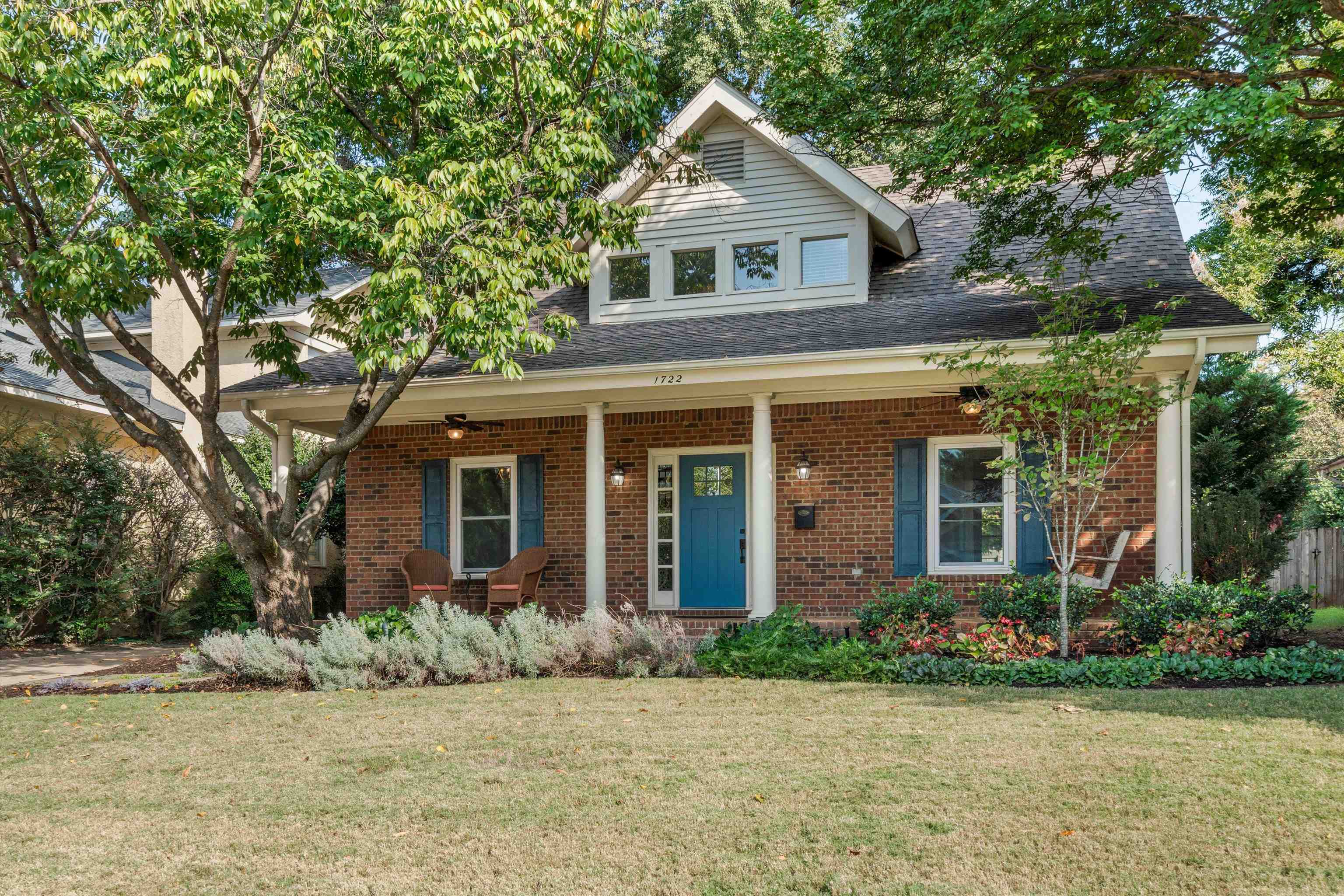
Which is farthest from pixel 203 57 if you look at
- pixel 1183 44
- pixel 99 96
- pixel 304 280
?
pixel 1183 44

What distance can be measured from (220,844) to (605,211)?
6901mm

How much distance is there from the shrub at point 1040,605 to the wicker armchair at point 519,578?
4.84 m

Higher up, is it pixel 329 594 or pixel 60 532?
pixel 60 532

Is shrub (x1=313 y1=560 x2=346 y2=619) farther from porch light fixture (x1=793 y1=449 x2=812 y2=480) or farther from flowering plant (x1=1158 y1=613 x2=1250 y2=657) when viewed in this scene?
flowering plant (x1=1158 y1=613 x2=1250 y2=657)

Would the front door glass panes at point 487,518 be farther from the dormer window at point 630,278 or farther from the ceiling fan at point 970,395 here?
the ceiling fan at point 970,395

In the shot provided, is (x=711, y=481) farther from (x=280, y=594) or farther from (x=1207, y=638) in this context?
(x=1207, y=638)

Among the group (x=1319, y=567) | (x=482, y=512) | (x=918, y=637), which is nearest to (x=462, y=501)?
(x=482, y=512)

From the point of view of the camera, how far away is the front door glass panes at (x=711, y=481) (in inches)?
438

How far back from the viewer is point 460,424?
11023 millimetres

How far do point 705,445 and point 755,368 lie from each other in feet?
7.00

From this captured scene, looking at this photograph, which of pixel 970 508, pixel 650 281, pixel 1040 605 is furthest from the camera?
pixel 650 281

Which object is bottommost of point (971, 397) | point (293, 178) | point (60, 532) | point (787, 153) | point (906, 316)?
point (60, 532)

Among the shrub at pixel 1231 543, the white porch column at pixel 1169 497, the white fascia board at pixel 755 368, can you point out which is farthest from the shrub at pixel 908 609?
the shrub at pixel 1231 543

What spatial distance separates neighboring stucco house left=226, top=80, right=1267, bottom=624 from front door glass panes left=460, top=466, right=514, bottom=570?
0.9 inches
